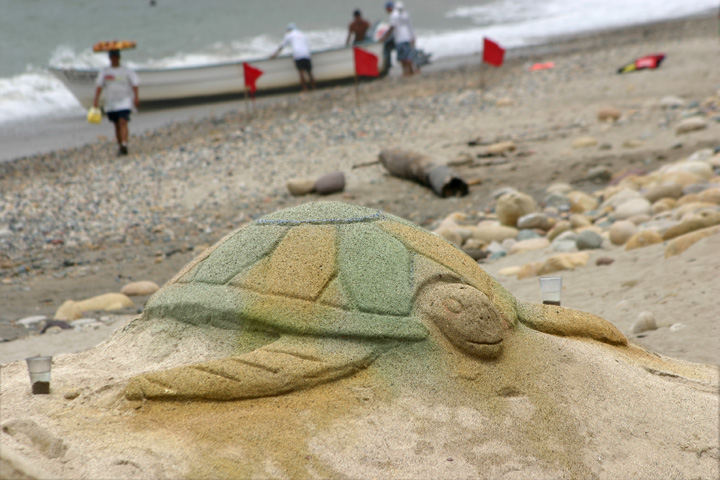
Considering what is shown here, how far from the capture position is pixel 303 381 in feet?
9.95

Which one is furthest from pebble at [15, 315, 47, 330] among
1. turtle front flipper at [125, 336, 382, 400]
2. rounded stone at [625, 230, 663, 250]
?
rounded stone at [625, 230, 663, 250]

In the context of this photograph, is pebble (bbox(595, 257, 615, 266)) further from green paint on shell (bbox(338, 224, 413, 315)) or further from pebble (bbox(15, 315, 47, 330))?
pebble (bbox(15, 315, 47, 330))

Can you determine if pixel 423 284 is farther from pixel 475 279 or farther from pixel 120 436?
pixel 120 436

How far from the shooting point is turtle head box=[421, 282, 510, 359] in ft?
10.6

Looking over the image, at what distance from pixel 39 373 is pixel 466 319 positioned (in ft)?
5.48

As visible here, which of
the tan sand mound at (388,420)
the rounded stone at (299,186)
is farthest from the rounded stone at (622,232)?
the rounded stone at (299,186)

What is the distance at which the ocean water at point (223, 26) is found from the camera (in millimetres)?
27172

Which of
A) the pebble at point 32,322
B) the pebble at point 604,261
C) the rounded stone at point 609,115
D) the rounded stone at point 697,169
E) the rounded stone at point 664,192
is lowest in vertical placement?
the pebble at point 32,322

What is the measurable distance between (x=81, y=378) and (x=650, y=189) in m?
6.29

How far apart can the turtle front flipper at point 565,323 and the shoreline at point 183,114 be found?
12.0 m

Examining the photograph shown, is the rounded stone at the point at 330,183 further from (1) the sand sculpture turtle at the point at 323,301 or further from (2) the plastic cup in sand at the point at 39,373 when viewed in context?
(2) the plastic cup in sand at the point at 39,373

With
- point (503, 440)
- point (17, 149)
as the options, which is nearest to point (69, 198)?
point (17, 149)

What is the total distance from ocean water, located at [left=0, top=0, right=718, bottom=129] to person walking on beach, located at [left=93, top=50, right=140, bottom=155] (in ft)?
33.2

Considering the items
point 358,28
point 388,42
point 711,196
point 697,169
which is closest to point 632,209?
point 711,196
